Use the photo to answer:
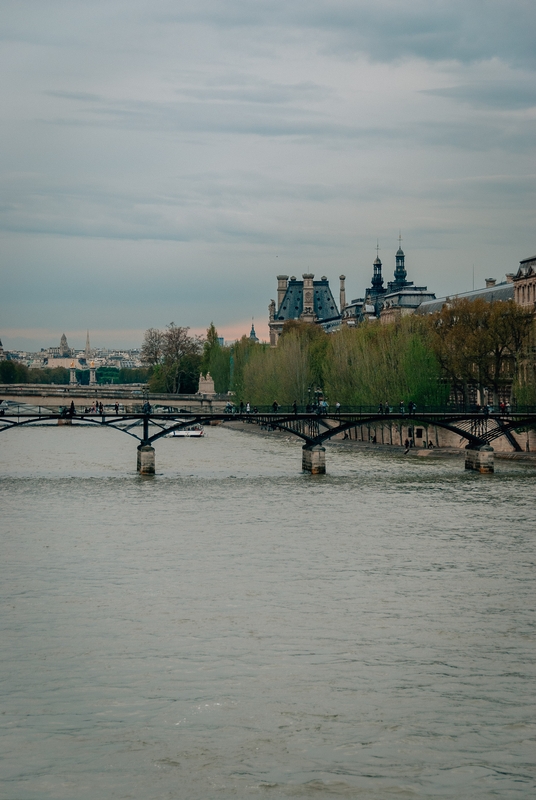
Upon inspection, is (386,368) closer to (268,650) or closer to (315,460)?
(315,460)

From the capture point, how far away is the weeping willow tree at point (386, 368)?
83.0 meters

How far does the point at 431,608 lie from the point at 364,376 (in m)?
58.9

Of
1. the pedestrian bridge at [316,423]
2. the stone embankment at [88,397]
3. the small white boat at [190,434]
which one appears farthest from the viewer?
the stone embankment at [88,397]

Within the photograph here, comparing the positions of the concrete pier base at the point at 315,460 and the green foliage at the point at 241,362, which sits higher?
the green foliage at the point at 241,362

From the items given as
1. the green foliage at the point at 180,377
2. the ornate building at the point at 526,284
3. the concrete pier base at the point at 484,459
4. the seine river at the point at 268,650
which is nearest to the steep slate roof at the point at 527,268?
the ornate building at the point at 526,284

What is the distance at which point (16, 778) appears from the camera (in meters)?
18.4

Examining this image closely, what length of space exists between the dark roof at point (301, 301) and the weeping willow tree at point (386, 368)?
97339mm

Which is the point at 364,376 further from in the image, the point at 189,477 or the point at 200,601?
the point at 200,601

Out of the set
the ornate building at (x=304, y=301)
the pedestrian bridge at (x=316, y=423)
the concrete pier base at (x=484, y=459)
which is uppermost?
the ornate building at (x=304, y=301)

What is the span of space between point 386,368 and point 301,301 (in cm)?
11132

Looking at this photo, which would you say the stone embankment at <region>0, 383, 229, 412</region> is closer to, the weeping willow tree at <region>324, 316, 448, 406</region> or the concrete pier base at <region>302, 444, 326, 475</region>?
the weeping willow tree at <region>324, 316, 448, 406</region>

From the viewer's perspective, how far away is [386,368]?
282ft

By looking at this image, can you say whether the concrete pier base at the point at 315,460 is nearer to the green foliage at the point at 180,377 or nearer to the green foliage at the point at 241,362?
the green foliage at the point at 241,362

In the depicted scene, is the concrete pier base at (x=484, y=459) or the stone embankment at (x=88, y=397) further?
the stone embankment at (x=88, y=397)
